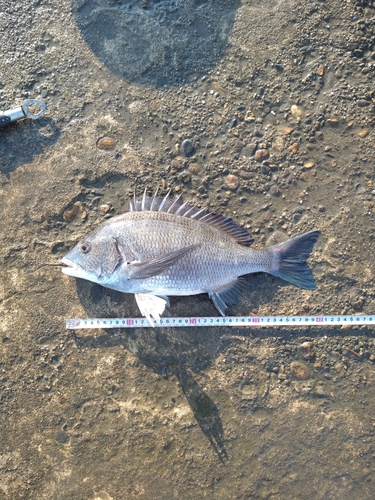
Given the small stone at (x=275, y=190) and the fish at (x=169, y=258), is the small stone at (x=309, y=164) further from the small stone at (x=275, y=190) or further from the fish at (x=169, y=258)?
the fish at (x=169, y=258)

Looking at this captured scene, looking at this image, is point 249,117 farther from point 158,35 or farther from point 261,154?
point 158,35

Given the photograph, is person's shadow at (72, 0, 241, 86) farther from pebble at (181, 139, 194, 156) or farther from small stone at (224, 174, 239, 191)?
small stone at (224, 174, 239, 191)

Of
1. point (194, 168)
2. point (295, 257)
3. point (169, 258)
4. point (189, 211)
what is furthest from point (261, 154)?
point (169, 258)

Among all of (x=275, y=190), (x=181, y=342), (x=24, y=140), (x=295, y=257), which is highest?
(x=24, y=140)

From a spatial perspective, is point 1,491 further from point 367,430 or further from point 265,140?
point 265,140

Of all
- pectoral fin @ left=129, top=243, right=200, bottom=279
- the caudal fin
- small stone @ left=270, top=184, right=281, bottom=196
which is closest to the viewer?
pectoral fin @ left=129, top=243, right=200, bottom=279

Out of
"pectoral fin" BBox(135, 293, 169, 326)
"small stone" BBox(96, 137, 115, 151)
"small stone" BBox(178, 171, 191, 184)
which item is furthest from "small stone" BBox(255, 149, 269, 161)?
"pectoral fin" BBox(135, 293, 169, 326)

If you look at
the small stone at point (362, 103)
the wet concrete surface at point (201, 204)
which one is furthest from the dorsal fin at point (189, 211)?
the small stone at point (362, 103)
